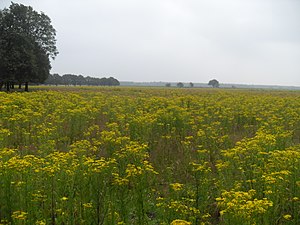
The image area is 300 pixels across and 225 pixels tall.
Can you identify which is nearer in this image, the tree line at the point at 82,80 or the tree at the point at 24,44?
the tree at the point at 24,44

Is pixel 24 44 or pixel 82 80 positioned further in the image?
pixel 82 80

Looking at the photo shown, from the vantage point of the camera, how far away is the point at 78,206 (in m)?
5.46

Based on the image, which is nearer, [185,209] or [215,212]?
[185,209]

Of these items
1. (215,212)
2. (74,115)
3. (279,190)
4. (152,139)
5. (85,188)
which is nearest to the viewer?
(279,190)

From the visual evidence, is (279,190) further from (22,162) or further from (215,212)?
(22,162)

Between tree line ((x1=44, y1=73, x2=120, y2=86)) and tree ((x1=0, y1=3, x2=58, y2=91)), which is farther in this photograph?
tree line ((x1=44, y1=73, x2=120, y2=86))

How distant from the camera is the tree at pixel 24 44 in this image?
34.7 m

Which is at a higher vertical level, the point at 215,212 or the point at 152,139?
the point at 152,139

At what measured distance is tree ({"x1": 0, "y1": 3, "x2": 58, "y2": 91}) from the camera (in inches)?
1364

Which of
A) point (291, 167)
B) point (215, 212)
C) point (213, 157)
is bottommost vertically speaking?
point (215, 212)

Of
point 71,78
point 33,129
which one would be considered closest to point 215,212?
point 33,129

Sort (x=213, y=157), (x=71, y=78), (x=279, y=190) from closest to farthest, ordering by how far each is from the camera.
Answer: (x=279, y=190), (x=213, y=157), (x=71, y=78)

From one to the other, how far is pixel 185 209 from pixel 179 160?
4.17m

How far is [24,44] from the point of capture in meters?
35.6
